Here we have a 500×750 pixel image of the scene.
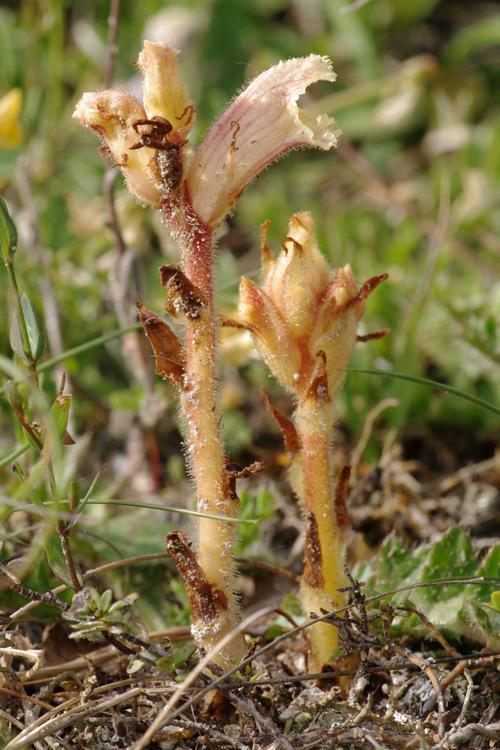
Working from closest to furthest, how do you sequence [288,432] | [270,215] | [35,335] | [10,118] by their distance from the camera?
[35,335], [288,432], [10,118], [270,215]

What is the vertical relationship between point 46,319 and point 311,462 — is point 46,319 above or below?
above

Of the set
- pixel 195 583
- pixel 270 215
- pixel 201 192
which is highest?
pixel 270 215

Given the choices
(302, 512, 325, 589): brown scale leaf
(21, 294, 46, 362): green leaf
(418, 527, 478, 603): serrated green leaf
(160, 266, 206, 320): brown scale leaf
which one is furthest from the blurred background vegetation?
(418, 527, 478, 603): serrated green leaf

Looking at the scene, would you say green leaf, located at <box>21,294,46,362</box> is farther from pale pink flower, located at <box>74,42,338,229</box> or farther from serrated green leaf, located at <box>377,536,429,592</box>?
serrated green leaf, located at <box>377,536,429,592</box>

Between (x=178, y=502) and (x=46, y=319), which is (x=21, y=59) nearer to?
(x=46, y=319)

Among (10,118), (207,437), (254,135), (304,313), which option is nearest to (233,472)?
(207,437)

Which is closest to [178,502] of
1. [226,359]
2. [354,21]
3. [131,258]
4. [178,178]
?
[226,359]

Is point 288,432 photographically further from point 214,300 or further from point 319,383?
point 214,300
